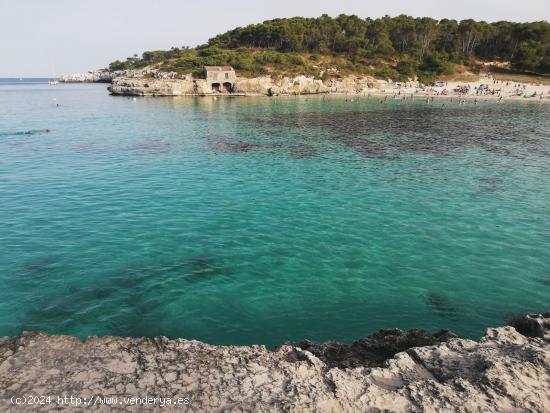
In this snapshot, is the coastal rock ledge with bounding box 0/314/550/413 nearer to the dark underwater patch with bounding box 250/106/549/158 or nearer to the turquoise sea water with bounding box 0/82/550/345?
the turquoise sea water with bounding box 0/82/550/345

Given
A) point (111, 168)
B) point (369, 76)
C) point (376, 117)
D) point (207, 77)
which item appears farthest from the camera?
point (369, 76)

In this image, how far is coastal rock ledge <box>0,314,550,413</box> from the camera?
28.0ft

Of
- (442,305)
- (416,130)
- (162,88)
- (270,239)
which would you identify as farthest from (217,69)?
(442,305)

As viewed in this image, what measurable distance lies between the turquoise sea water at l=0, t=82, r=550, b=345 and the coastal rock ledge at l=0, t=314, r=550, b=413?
3.79m

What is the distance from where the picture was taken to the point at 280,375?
951 cm

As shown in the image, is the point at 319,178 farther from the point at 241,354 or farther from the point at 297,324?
the point at 241,354

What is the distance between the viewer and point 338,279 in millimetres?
18109

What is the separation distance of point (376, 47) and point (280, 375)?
168793 millimetres

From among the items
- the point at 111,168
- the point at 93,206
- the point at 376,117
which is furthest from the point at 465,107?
A: the point at 93,206

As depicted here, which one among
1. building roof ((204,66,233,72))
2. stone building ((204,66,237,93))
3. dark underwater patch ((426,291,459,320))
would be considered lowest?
dark underwater patch ((426,291,459,320))

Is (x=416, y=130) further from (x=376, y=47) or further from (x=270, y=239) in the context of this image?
(x=376, y=47)

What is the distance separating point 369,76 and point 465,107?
54.4m

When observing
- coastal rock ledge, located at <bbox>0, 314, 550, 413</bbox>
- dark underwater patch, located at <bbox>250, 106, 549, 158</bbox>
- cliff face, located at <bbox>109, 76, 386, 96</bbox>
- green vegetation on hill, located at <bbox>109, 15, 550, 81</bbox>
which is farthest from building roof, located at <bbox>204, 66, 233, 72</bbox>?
coastal rock ledge, located at <bbox>0, 314, 550, 413</bbox>

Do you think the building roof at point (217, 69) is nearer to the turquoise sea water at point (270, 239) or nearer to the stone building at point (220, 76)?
the stone building at point (220, 76)
